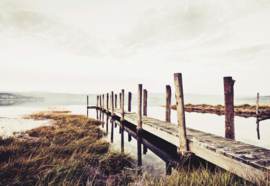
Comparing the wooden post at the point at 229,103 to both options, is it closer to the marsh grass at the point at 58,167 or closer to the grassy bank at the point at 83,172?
the grassy bank at the point at 83,172

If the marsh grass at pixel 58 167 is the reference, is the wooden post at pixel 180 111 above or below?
above

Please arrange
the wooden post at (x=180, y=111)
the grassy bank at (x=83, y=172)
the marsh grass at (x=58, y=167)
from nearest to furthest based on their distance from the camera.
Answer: the grassy bank at (x=83, y=172) < the marsh grass at (x=58, y=167) < the wooden post at (x=180, y=111)

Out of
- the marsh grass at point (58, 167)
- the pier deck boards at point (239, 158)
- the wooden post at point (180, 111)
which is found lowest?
the marsh grass at point (58, 167)

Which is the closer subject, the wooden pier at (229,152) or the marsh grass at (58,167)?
the wooden pier at (229,152)

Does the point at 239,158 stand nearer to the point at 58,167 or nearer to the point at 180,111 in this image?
the point at 180,111

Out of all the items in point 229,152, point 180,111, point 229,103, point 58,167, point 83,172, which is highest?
point 229,103

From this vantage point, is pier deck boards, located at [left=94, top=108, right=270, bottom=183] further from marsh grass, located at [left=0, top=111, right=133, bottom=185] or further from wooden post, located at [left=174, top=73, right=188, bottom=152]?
marsh grass, located at [left=0, top=111, right=133, bottom=185]

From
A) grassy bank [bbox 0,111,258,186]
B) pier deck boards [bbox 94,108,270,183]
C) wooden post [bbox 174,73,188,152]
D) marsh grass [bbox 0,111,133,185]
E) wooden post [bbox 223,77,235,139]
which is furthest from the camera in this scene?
wooden post [bbox 223,77,235,139]

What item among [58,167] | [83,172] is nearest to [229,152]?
[83,172]

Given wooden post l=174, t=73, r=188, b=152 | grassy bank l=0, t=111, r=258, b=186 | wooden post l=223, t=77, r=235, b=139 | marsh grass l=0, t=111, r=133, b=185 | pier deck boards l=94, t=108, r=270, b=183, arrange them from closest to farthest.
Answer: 1. pier deck boards l=94, t=108, r=270, b=183
2. grassy bank l=0, t=111, r=258, b=186
3. marsh grass l=0, t=111, r=133, b=185
4. wooden post l=174, t=73, r=188, b=152
5. wooden post l=223, t=77, r=235, b=139

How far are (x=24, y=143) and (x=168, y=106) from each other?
6.05 meters

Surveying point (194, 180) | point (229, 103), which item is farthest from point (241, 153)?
point (229, 103)

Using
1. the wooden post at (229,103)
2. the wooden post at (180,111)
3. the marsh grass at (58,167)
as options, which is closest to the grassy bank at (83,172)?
the marsh grass at (58,167)

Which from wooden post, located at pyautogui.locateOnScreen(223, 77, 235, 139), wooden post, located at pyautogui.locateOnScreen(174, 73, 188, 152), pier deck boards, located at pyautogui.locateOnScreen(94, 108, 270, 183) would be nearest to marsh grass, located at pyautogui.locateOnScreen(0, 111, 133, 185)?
wooden post, located at pyautogui.locateOnScreen(174, 73, 188, 152)
